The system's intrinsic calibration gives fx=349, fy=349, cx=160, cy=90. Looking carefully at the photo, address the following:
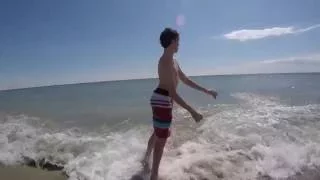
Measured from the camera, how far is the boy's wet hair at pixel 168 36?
4.07 meters

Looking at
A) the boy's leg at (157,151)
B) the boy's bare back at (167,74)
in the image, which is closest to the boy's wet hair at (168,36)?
the boy's bare back at (167,74)

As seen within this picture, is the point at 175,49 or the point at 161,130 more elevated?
the point at 175,49

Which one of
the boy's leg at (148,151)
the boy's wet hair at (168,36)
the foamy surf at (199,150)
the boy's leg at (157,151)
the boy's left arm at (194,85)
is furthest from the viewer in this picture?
the foamy surf at (199,150)

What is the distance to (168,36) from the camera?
408 cm

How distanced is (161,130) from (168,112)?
230mm

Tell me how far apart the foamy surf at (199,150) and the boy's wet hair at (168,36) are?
1833mm

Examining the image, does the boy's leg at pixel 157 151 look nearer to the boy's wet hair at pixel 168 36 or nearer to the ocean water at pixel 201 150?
the ocean water at pixel 201 150

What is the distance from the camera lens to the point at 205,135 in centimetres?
699

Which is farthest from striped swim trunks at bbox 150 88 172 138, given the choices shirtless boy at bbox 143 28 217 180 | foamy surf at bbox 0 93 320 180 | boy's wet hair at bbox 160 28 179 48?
foamy surf at bbox 0 93 320 180

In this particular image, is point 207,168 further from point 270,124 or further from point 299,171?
point 270,124

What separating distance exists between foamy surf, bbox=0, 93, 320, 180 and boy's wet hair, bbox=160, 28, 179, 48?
1.83 meters

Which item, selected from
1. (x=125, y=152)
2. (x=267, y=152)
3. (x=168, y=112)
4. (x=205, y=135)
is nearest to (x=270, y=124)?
(x=205, y=135)

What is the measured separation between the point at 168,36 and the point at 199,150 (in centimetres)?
255

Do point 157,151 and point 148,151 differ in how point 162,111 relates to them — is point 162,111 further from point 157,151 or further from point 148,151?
point 148,151
